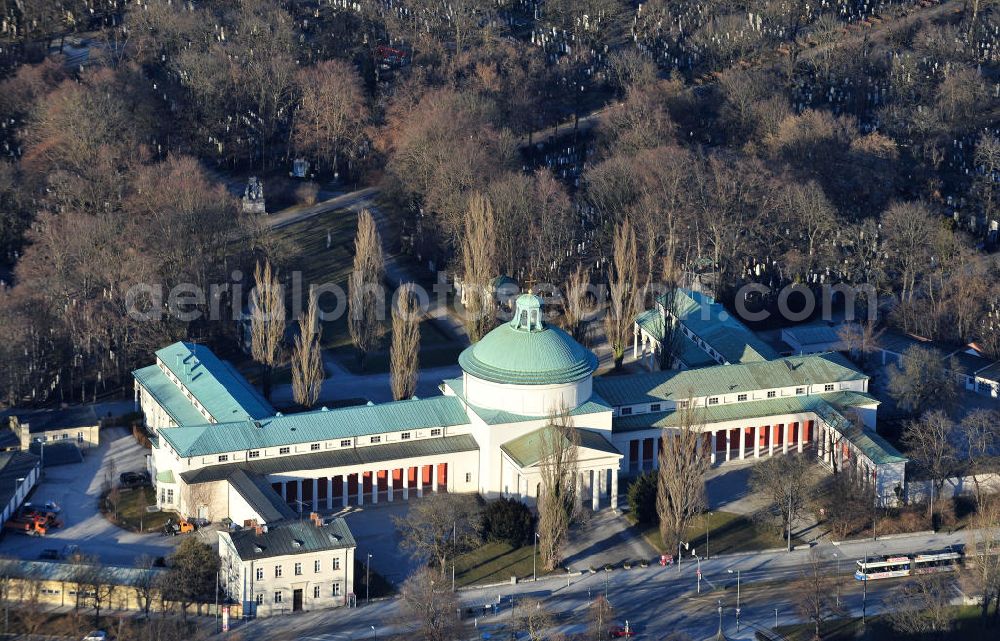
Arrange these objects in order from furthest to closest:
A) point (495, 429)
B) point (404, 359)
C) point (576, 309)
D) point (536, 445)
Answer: point (576, 309) < point (404, 359) < point (495, 429) < point (536, 445)

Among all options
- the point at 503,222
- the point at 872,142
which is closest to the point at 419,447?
the point at 503,222

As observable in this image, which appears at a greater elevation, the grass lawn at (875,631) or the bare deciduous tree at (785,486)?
the bare deciduous tree at (785,486)

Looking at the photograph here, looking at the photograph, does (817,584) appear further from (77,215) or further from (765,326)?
(77,215)

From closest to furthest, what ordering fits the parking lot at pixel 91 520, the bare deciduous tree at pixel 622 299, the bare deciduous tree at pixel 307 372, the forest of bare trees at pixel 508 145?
the parking lot at pixel 91 520
the bare deciduous tree at pixel 307 372
the bare deciduous tree at pixel 622 299
the forest of bare trees at pixel 508 145

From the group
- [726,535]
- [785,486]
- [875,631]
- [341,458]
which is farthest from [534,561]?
[875,631]

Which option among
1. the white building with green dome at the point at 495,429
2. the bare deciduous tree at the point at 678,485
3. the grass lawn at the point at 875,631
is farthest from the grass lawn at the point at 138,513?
the grass lawn at the point at 875,631

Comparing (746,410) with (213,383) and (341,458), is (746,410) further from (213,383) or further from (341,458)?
(213,383)

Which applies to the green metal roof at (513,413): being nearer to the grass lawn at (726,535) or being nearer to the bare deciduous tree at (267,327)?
the grass lawn at (726,535)
